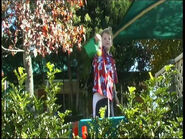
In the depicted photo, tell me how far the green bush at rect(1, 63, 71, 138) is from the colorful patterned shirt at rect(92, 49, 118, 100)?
312 centimetres

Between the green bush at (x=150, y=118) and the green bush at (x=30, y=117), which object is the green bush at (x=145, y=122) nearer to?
the green bush at (x=150, y=118)

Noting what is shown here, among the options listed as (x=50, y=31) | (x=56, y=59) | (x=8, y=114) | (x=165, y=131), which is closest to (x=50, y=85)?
(x=8, y=114)

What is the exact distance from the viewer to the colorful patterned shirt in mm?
5711

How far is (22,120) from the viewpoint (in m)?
2.46

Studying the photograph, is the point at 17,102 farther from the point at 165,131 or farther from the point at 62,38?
the point at 62,38

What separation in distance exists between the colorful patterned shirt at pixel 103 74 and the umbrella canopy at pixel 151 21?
11.8 feet

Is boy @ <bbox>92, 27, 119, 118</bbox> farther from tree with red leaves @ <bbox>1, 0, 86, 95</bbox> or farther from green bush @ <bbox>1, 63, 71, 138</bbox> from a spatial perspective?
green bush @ <bbox>1, 63, 71, 138</bbox>

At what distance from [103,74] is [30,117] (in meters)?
3.29

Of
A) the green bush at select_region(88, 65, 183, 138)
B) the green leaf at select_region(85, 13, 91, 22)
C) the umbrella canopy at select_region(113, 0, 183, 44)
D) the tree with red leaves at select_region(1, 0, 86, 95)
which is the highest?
the green leaf at select_region(85, 13, 91, 22)

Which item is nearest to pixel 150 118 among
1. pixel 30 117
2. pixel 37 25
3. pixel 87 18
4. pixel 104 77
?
pixel 30 117

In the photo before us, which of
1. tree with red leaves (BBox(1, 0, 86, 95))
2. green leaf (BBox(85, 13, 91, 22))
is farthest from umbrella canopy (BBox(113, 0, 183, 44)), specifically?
green leaf (BBox(85, 13, 91, 22))

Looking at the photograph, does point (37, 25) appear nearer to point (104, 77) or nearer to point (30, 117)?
point (104, 77)

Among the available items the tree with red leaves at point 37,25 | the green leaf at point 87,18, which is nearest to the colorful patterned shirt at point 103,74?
the tree with red leaves at point 37,25

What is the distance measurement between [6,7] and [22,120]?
6400 millimetres
